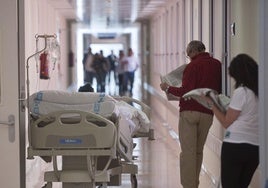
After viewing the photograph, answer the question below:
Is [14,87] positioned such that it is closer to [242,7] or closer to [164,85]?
[164,85]

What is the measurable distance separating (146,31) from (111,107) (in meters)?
18.3

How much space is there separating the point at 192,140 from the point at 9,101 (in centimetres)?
191

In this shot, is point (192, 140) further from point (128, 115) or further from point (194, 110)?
point (128, 115)

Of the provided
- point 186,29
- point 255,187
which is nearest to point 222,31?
point 255,187

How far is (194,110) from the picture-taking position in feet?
20.2

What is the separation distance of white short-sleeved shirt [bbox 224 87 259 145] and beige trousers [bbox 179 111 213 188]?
163 cm

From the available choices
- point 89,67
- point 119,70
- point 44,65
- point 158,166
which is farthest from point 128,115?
point 119,70

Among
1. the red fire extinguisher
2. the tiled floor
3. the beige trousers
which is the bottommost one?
the tiled floor

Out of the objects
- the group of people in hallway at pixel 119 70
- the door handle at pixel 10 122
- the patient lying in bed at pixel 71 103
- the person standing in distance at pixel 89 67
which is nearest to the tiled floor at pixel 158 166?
the door handle at pixel 10 122

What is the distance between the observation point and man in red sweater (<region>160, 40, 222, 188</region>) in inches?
238

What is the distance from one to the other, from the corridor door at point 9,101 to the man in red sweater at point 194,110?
156cm

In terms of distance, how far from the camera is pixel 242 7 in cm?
627

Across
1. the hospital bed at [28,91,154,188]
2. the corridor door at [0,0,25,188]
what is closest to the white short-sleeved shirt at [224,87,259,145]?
the hospital bed at [28,91,154,188]

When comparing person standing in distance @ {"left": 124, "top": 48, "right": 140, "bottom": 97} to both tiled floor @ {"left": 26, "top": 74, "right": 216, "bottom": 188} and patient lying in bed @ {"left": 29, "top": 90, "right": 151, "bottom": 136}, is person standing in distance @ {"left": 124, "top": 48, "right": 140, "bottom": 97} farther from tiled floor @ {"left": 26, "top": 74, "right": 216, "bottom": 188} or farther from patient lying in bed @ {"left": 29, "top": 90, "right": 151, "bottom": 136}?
patient lying in bed @ {"left": 29, "top": 90, "right": 151, "bottom": 136}
